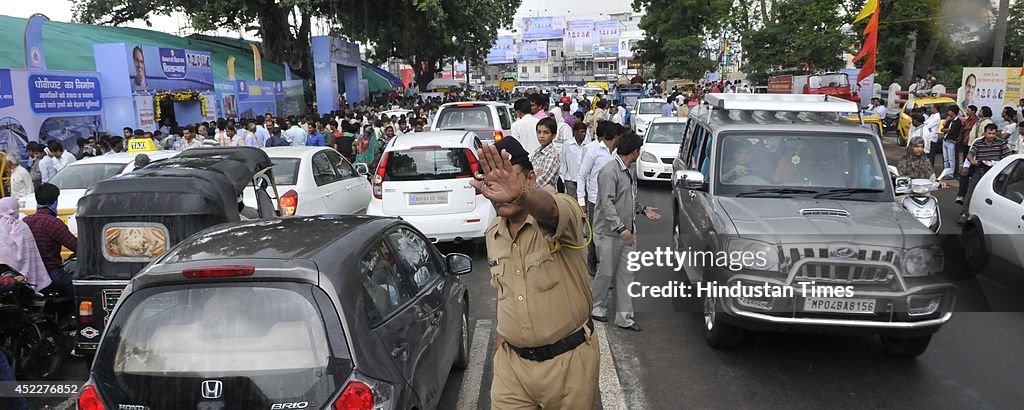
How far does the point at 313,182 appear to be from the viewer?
28.8 ft

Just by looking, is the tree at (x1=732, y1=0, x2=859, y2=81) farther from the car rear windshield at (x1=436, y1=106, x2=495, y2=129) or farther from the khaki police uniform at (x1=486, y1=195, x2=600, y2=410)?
the khaki police uniform at (x1=486, y1=195, x2=600, y2=410)

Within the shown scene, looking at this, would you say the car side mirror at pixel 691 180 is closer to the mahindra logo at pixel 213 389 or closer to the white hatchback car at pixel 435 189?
the white hatchback car at pixel 435 189

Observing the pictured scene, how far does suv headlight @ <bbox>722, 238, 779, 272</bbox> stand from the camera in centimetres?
496

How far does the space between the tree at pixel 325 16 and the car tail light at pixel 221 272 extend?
78.9 feet

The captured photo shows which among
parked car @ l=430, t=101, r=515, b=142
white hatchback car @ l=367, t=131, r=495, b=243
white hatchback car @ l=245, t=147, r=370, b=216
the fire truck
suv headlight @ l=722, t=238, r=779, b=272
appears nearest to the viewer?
suv headlight @ l=722, t=238, r=779, b=272

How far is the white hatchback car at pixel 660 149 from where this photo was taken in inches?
543

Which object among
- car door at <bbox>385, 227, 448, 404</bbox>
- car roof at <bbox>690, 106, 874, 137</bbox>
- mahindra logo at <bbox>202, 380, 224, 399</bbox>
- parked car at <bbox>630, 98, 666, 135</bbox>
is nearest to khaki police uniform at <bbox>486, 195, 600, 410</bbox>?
car door at <bbox>385, 227, 448, 404</bbox>

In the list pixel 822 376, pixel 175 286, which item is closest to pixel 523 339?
pixel 175 286

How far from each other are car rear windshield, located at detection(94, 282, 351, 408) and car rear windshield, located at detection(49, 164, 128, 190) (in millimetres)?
7075

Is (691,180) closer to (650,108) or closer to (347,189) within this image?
(347,189)

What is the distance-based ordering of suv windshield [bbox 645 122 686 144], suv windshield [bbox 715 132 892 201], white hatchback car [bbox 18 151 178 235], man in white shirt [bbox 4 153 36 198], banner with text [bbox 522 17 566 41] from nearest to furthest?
suv windshield [bbox 715 132 892 201]
white hatchback car [bbox 18 151 178 235]
man in white shirt [bbox 4 153 36 198]
suv windshield [bbox 645 122 686 144]
banner with text [bbox 522 17 566 41]

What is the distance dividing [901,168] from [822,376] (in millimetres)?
5631

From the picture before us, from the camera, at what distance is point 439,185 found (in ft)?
27.9

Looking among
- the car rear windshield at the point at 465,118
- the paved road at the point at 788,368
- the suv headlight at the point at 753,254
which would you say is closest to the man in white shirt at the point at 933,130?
the car rear windshield at the point at 465,118
